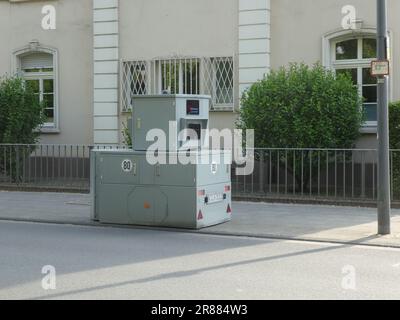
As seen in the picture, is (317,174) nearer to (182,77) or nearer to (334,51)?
(334,51)

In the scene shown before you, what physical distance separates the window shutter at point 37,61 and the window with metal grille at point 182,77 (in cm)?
279

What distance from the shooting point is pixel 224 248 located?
32.6 feet

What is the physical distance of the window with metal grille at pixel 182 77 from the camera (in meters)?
18.8

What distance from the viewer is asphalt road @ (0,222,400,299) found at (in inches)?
279

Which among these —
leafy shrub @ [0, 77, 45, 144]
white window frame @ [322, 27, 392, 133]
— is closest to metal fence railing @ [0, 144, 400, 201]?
leafy shrub @ [0, 77, 45, 144]

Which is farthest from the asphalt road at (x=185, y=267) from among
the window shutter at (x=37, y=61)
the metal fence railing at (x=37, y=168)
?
the window shutter at (x=37, y=61)

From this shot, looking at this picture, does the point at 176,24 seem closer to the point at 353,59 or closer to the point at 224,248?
the point at 353,59

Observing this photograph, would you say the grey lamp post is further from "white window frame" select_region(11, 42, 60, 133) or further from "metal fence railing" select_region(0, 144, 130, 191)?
"white window frame" select_region(11, 42, 60, 133)

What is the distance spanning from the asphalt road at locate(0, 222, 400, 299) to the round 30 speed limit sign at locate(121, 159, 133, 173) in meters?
1.05

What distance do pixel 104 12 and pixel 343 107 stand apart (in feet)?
26.4

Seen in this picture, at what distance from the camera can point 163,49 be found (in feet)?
63.4

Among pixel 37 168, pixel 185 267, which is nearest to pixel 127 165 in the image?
pixel 185 267

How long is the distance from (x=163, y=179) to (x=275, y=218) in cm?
251
